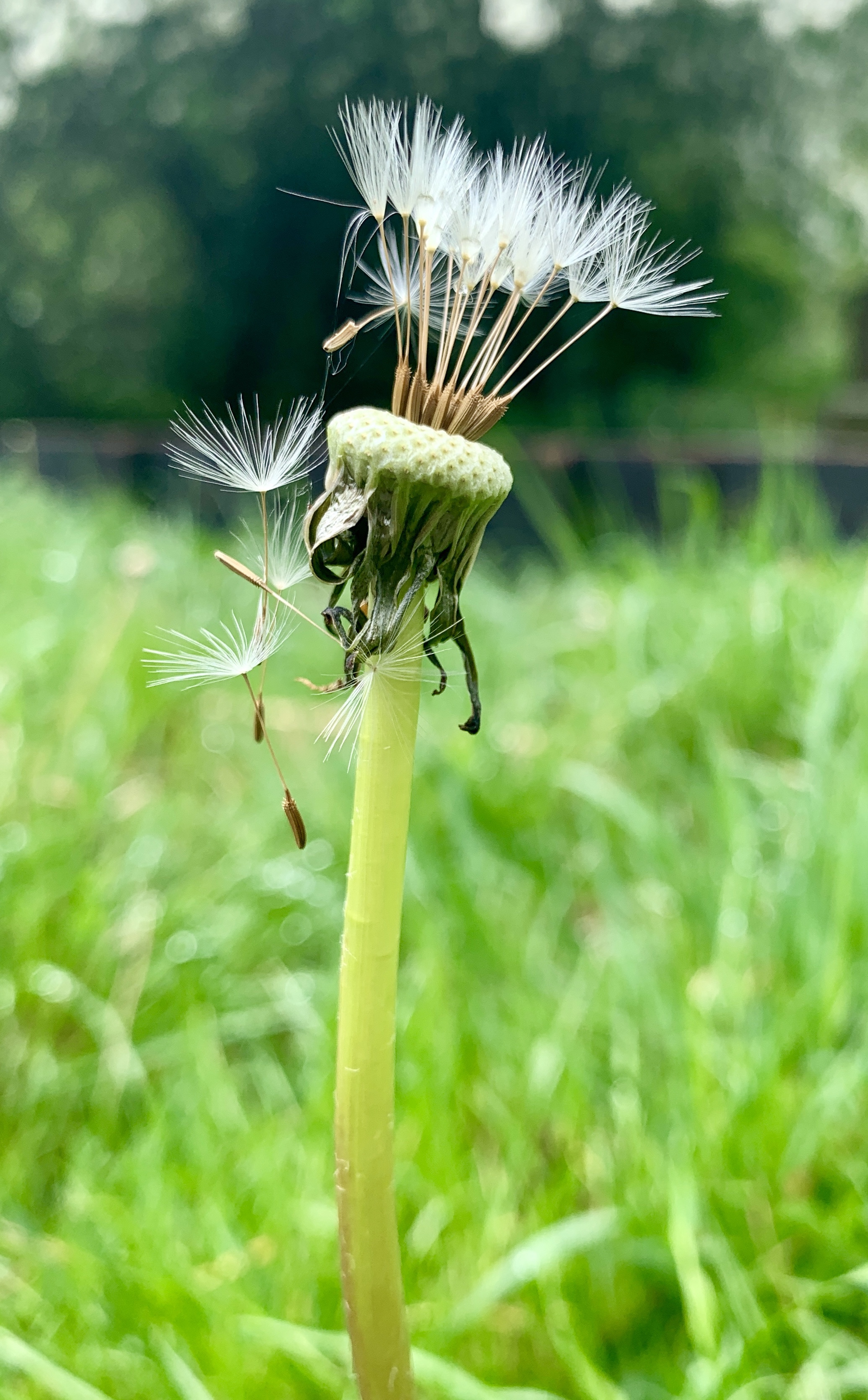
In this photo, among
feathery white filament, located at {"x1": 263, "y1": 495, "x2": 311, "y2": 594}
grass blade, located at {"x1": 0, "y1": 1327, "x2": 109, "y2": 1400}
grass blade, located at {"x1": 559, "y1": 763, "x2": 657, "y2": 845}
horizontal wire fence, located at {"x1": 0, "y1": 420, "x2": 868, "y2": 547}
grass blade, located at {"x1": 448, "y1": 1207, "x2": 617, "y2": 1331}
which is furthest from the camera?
horizontal wire fence, located at {"x1": 0, "y1": 420, "x2": 868, "y2": 547}

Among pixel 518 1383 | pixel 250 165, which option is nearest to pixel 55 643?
pixel 518 1383

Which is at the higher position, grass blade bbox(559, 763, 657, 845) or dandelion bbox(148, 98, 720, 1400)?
dandelion bbox(148, 98, 720, 1400)

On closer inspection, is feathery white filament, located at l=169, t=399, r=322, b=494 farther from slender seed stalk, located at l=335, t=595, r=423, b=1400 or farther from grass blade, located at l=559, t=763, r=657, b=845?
grass blade, located at l=559, t=763, r=657, b=845

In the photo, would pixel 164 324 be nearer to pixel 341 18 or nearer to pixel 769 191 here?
pixel 341 18

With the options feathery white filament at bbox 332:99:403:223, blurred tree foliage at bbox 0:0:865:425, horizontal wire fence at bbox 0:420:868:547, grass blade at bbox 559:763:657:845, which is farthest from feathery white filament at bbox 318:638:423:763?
blurred tree foliage at bbox 0:0:865:425

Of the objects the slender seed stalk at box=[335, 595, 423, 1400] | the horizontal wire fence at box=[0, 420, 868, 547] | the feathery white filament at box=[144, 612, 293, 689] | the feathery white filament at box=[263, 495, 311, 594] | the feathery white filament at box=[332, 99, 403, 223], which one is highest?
the feathery white filament at box=[332, 99, 403, 223]

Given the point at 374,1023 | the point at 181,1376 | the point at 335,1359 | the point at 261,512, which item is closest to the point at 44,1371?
the point at 181,1376

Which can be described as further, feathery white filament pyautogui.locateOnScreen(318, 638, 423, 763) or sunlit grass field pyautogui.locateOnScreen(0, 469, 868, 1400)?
sunlit grass field pyautogui.locateOnScreen(0, 469, 868, 1400)

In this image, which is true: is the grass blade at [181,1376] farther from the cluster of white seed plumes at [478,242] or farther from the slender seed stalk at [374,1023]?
the cluster of white seed plumes at [478,242]
